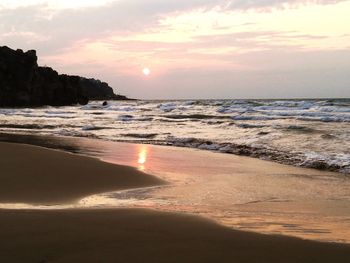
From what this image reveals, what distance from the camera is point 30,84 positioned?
193 ft

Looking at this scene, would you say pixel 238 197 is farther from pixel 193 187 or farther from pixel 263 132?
pixel 263 132

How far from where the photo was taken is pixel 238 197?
597 centimetres

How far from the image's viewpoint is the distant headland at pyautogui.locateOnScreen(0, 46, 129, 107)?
56.4m

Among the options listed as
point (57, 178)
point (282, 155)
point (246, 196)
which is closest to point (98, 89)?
point (282, 155)

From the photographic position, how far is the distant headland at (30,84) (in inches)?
2219

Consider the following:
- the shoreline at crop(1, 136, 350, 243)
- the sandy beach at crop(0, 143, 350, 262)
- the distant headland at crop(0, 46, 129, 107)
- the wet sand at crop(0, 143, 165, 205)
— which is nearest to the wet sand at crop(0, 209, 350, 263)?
the sandy beach at crop(0, 143, 350, 262)

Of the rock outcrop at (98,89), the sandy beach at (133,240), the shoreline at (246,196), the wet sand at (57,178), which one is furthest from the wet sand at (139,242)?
the rock outcrop at (98,89)

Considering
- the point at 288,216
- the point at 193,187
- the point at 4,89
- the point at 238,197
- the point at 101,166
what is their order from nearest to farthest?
the point at 288,216, the point at 238,197, the point at 193,187, the point at 101,166, the point at 4,89

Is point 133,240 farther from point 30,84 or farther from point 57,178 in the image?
point 30,84

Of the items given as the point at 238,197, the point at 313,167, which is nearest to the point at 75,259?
the point at 238,197

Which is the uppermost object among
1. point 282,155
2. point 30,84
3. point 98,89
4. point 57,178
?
point 98,89

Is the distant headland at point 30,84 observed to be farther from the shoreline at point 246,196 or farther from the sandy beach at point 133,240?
the sandy beach at point 133,240

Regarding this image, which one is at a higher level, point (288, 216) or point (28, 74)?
point (28, 74)

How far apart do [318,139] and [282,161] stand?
3.74 m
